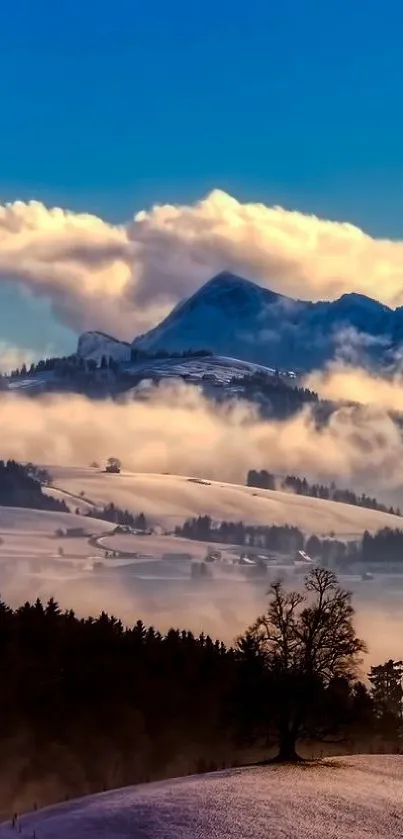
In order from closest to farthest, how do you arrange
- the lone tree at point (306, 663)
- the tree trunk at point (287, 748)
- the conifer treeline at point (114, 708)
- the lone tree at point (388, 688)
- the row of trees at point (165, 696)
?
the tree trunk at point (287, 748), the lone tree at point (306, 663), the row of trees at point (165, 696), the conifer treeline at point (114, 708), the lone tree at point (388, 688)

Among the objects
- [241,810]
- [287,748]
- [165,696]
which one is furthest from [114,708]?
[241,810]

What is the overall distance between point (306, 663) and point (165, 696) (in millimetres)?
31608

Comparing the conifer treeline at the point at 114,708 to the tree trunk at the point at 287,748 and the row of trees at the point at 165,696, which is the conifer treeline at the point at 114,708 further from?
the tree trunk at the point at 287,748

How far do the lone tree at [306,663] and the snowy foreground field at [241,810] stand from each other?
7834mm

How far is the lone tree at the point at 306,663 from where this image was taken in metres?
80.8

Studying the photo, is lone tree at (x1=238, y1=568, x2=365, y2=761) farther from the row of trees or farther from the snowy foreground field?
the snowy foreground field

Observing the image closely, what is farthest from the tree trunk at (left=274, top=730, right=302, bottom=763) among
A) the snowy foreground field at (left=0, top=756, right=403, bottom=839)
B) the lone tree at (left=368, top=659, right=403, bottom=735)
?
the lone tree at (left=368, top=659, right=403, bottom=735)

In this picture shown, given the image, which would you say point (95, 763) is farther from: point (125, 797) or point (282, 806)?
point (282, 806)

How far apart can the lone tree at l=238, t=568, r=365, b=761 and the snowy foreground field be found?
7834 millimetres

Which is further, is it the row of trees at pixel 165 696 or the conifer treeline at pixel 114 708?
the conifer treeline at pixel 114 708

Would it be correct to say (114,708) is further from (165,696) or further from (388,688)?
(388,688)

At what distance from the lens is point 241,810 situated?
61.8 m

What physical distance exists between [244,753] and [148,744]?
10.1 metres

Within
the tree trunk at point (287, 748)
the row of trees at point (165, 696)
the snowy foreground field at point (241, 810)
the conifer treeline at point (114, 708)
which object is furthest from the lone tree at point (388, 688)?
the snowy foreground field at point (241, 810)
